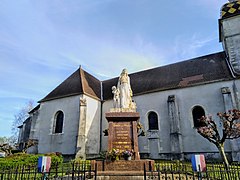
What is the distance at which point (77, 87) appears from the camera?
69.1 ft

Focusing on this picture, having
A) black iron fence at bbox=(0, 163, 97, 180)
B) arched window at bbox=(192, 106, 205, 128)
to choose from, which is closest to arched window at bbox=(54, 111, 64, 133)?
black iron fence at bbox=(0, 163, 97, 180)

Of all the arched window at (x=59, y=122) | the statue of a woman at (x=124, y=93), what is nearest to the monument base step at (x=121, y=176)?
the statue of a woman at (x=124, y=93)

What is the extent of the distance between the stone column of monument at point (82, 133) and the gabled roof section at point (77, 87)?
1.63m

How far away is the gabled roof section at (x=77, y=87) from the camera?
20.8 m

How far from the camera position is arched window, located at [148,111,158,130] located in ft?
62.9

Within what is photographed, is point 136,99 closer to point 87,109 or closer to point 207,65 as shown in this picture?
point 87,109

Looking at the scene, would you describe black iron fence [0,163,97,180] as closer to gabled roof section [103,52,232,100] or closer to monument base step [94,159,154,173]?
monument base step [94,159,154,173]

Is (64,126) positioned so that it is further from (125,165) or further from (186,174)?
(186,174)

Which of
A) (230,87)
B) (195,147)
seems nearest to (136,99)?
(195,147)

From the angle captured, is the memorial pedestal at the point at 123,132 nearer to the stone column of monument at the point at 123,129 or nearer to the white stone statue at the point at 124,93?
the stone column of monument at the point at 123,129

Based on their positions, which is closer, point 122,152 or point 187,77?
point 122,152

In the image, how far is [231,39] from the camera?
20.0 m

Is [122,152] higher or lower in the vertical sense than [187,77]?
lower

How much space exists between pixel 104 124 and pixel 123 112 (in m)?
13.3
